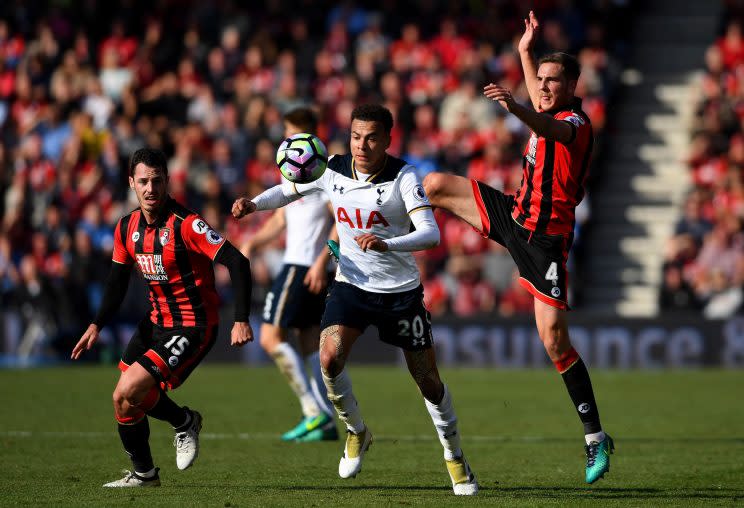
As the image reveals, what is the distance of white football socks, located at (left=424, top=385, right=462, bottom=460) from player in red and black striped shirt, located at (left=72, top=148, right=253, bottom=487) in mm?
1396

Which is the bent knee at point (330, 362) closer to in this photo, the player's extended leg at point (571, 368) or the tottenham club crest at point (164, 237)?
the tottenham club crest at point (164, 237)

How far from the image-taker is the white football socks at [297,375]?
11114mm

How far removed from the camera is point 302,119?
1092 cm

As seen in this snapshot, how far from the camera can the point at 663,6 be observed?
25281mm

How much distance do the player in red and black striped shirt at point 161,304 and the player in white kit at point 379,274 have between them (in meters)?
0.46

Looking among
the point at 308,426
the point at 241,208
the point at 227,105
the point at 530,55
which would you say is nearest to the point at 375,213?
the point at 241,208

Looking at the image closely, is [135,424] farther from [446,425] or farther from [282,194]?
[446,425]

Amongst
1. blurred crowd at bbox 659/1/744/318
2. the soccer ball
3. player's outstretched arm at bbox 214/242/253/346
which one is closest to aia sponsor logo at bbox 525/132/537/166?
the soccer ball

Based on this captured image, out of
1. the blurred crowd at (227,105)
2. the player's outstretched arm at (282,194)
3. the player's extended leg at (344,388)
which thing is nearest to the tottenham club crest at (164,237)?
the player's outstretched arm at (282,194)

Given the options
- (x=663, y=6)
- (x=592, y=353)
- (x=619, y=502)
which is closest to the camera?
(x=619, y=502)

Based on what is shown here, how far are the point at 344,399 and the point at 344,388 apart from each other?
0.08 metres

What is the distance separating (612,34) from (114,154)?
956 cm

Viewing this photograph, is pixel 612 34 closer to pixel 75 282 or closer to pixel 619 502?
pixel 75 282

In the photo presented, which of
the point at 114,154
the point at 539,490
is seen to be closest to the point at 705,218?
the point at 114,154
